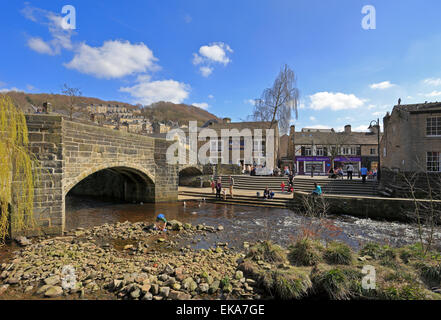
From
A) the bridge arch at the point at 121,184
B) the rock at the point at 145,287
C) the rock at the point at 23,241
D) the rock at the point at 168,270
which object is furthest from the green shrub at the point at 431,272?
the bridge arch at the point at 121,184

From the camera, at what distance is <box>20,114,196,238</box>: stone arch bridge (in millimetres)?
7918

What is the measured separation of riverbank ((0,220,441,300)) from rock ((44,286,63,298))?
17 millimetres

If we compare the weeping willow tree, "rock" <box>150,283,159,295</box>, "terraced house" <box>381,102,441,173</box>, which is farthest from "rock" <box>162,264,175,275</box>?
"terraced house" <box>381,102,441,173</box>

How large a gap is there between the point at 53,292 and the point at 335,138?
3741 cm

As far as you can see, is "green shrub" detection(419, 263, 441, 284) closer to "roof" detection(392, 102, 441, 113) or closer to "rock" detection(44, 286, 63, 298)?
"rock" detection(44, 286, 63, 298)

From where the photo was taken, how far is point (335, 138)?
3450cm

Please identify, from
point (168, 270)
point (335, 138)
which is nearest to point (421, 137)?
point (168, 270)

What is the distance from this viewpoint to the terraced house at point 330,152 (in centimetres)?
3272

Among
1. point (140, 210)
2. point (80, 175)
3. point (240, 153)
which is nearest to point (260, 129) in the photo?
point (240, 153)

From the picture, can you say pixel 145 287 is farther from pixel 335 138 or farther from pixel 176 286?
pixel 335 138

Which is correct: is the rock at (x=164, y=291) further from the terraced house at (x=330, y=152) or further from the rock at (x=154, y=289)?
the terraced house at (x=330, y=152)

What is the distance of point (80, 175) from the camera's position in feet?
31.4

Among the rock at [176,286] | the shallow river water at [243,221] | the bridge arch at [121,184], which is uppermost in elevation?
the bridge arch at [121,184]
